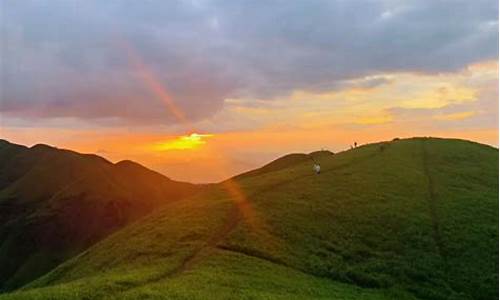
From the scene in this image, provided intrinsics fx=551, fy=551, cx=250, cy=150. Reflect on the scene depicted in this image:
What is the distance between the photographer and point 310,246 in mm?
41031

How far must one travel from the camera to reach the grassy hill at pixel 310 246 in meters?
32.1

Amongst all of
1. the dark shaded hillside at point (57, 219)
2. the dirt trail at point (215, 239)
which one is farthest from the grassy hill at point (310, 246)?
the dark shaded hillside at point (57, 219)

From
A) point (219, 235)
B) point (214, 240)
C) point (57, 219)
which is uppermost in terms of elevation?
point (57, 219)

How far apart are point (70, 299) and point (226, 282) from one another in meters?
8.84

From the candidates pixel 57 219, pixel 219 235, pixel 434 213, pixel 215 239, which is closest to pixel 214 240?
pixel 215 239

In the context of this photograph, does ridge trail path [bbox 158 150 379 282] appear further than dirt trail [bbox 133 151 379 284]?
Yes

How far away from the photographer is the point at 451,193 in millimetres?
56344

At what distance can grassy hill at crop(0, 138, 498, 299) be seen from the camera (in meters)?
32.1

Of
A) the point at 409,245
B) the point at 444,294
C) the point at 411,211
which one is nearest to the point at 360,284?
the point at 444,294

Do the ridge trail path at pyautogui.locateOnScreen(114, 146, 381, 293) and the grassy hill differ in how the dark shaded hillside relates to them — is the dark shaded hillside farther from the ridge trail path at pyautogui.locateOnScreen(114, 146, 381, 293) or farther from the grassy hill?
the grassy hill

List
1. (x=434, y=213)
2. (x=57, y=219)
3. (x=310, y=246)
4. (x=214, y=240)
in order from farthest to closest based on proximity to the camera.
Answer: (x=57, y=219) → (x=434, y=213) → (x=310, y=246) → (x=214, y=240)

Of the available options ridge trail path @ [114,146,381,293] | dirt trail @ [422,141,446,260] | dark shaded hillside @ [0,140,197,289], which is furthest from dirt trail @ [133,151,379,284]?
dark shaded hillside @ [0,140,197,289]

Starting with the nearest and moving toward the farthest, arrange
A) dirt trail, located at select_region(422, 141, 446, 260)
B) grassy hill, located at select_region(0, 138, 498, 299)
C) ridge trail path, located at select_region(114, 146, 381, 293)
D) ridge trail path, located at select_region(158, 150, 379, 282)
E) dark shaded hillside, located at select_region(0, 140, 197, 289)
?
grassy hill, located at select_region(0, 138, 498, 299) → ridge trail path, located at select_region(114, 146, 381, 293) → ridge trail path, located at select_region(158, 150, 379, 282) → dirt trail, located at select_region(422, 141, 446, 260) → dark shaded hillside, located at select_region(0, 140, 197, 289)

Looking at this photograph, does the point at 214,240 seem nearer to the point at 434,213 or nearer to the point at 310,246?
the point at 310,246
